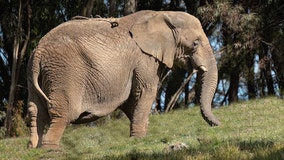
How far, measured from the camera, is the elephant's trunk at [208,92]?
1157 centimetres

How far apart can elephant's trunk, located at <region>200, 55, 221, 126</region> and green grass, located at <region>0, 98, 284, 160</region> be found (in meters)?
0.48

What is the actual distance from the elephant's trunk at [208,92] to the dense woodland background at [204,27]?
7846mm

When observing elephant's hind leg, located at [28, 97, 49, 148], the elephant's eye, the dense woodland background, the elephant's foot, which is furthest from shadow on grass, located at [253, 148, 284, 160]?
the dense woodland background

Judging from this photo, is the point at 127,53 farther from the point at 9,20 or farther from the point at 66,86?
the point at 9,20

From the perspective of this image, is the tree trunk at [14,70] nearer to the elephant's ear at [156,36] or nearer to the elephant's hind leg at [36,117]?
the elephant's hind leg at [36,117]

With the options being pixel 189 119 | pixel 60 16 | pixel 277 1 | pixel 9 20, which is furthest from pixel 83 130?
pixel 277 1

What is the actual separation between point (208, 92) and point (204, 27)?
42.9 ft

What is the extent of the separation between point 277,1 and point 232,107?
329 inches

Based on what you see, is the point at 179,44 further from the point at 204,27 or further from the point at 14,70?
the point at 204,27

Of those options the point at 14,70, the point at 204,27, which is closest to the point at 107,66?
the point at 14,70

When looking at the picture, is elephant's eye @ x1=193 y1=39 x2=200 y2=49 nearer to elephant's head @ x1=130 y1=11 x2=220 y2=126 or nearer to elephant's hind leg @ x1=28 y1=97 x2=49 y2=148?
elephant's head @ x1=130 y1=11 x2=220 y2=126

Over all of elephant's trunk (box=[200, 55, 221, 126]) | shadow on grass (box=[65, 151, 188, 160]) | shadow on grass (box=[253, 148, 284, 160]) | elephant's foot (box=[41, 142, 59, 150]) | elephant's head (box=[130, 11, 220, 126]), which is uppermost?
elephant's head (box=[130, 11, 220, 126])

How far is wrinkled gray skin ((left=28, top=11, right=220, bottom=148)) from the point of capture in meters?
10.2

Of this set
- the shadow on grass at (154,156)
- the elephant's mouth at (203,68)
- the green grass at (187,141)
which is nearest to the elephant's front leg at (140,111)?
the green grass at (187,141)
